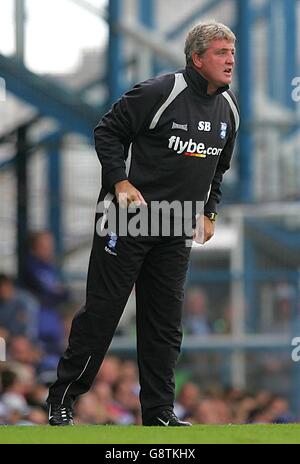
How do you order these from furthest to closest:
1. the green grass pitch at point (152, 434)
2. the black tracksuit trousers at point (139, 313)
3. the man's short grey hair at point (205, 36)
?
the black tracksuit trousers at point (139, 313), the man's short grey hair at point (205, 36), the green grass pitch at point (152, 434)

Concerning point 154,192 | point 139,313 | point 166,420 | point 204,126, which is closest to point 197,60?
point 204,126

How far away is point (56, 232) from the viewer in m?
13.1

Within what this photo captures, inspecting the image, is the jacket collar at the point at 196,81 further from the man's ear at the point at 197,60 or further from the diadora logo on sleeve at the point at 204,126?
the diadora logo on sleeve at the point at 204,126

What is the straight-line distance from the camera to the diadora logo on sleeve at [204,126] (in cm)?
691

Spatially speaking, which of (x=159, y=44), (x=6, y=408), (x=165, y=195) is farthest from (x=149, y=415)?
(x=159, y=44)

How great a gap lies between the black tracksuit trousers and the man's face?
77 centimetres

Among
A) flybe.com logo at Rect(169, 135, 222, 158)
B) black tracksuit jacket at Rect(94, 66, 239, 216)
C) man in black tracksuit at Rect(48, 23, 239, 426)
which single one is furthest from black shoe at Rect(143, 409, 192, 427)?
flybe.com logo at Rect(169, 135, 222, 158)

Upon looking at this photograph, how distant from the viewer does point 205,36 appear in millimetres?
6844

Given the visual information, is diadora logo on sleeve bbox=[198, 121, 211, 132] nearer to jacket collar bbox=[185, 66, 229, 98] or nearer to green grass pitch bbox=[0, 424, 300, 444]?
jacket collar bbox=[185, 66, 229, 98]

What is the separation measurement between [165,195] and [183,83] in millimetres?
521

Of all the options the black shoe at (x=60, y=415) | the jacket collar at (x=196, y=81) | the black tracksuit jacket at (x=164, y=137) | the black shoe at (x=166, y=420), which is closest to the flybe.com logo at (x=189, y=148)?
the black tracksuit jacket at (x=164, y=137)

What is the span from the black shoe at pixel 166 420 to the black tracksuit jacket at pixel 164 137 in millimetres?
1028

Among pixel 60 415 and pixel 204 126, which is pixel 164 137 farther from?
pixel 60 415

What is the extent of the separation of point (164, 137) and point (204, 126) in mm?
203
